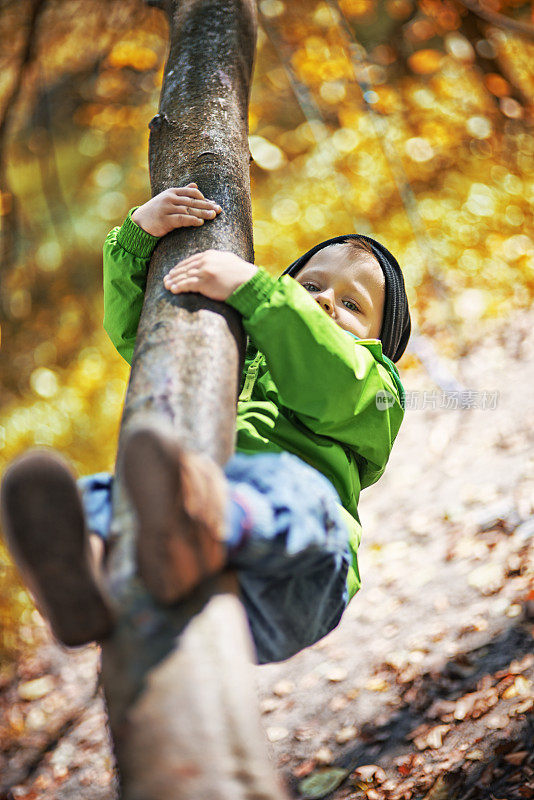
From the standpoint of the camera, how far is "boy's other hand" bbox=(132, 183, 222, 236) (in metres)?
1.54

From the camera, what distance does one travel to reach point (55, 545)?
95cm

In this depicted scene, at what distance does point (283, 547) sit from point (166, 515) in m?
0.24

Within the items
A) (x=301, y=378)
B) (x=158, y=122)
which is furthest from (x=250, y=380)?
(x=158, y=122)

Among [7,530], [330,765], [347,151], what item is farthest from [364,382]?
[347,151]

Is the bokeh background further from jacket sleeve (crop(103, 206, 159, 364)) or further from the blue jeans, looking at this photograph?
the blue jeans

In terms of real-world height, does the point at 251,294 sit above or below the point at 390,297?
above

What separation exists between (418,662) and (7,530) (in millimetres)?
2495

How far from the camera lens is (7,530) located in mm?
987

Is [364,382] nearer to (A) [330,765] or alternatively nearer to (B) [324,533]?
(B) [324,533]

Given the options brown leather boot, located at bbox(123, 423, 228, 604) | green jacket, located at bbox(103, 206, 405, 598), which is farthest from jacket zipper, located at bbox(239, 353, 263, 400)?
brown leather boot, located at bbox(123, 423, 228, 604)

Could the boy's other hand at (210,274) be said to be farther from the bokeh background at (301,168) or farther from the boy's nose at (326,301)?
the bokeh background at (301,168)

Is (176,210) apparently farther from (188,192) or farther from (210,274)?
(210,274)

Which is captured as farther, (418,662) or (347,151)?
(347,151)

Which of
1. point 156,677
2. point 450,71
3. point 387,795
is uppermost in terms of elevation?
point 156,677
